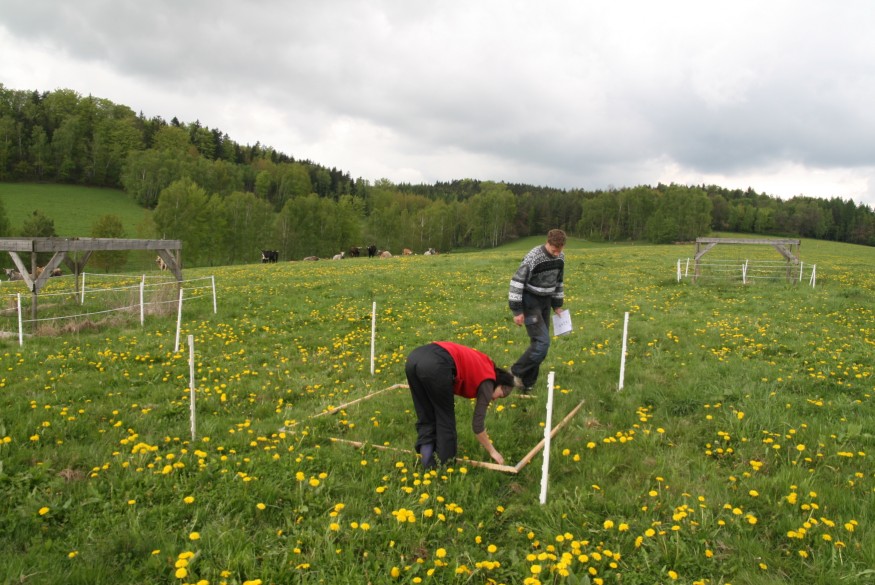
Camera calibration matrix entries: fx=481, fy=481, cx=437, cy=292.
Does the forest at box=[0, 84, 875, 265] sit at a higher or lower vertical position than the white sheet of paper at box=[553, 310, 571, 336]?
higher

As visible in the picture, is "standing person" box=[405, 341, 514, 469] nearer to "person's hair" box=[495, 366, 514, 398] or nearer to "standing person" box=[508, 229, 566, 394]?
"person's hair" box=[495, 366, 514, 398]

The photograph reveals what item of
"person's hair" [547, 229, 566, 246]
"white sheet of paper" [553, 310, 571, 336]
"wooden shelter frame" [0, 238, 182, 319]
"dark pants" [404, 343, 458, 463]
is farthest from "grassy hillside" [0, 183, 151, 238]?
"dark pants" [404, 343, 458, 463]

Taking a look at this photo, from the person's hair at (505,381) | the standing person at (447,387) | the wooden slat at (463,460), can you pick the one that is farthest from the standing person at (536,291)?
the wooden slat at (463,460)

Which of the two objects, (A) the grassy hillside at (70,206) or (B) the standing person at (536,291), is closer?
(B) the standing person at (536,291)

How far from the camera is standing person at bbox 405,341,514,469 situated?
15.3ft

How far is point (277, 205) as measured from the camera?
94.1 m

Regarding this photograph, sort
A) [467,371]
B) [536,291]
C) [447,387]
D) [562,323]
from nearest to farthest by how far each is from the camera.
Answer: [447,387], [467,371], [536,291], [562,323]

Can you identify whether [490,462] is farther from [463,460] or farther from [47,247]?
[47,247]

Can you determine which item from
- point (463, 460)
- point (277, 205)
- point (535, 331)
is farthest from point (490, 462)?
point (277, 205)

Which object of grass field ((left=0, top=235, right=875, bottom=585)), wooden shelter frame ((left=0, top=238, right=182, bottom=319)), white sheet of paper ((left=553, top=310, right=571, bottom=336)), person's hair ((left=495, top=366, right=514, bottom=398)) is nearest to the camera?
grass field ((left=0, top=235, right=875, bottom=585))

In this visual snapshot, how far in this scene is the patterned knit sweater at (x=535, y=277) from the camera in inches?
273

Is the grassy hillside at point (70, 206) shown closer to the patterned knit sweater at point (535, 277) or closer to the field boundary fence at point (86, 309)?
the field boundary fence at point (86, 309)

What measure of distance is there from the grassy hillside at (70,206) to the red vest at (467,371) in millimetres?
59767

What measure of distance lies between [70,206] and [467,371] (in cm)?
7878
